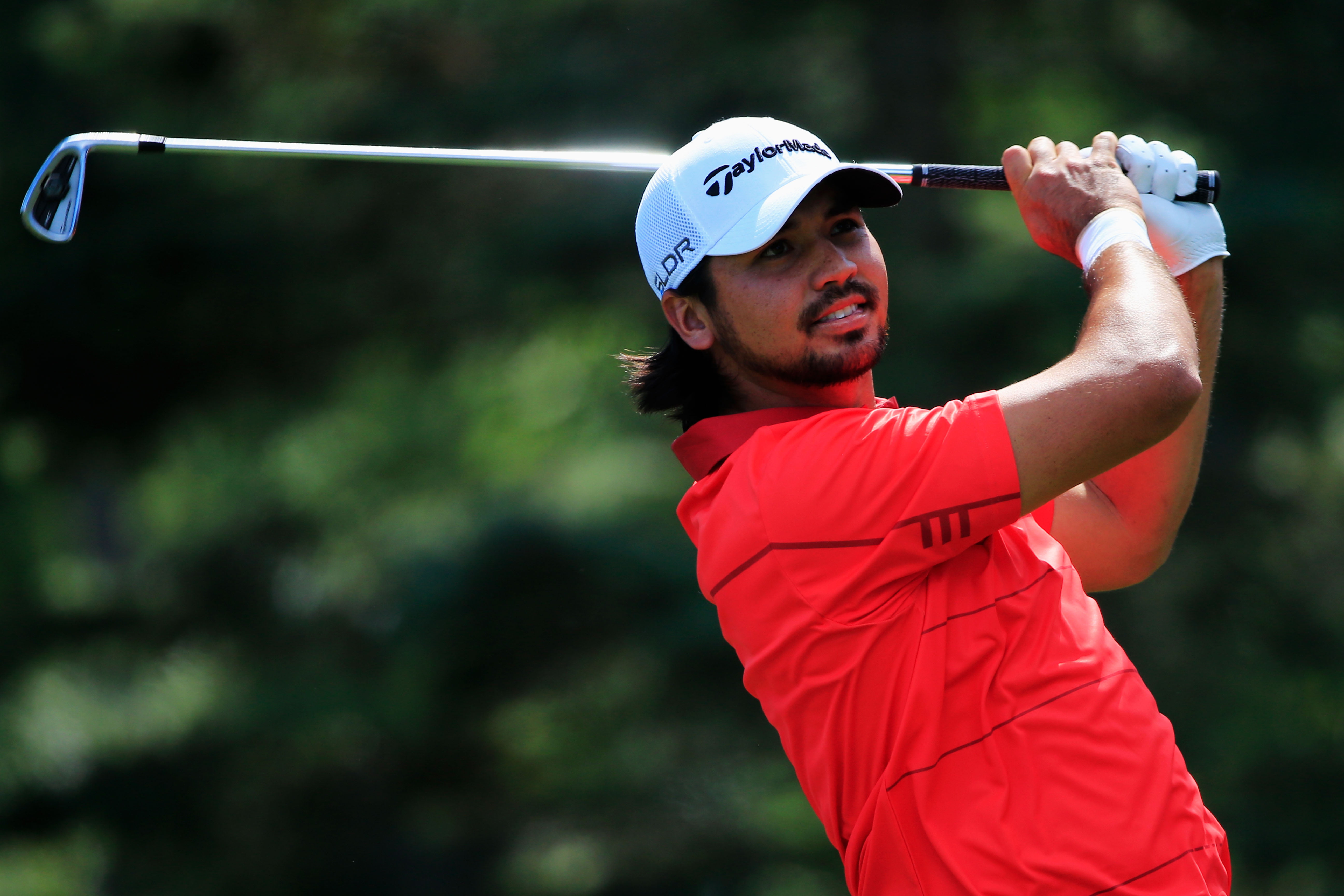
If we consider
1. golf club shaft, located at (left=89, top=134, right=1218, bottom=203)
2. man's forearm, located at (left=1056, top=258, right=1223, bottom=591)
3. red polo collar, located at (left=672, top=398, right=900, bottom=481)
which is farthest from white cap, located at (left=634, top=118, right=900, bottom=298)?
man's forearm, located at (left=1056, top=258, right=1223, bottom=591)

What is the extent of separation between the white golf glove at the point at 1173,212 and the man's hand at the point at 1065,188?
0.04 meters

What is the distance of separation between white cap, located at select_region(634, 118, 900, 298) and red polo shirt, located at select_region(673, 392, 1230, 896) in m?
0.32

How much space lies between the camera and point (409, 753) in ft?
17.9

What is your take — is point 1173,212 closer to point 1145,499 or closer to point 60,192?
point 1145,499

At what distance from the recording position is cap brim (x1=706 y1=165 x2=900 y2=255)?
1.95m

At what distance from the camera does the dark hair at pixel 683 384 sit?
2193mm

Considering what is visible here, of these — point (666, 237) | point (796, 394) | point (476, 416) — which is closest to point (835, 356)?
point (796, 394)

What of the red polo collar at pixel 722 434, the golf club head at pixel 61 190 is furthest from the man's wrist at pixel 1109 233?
the golf club head at pixel 61 190

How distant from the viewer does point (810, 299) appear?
1.98 metres

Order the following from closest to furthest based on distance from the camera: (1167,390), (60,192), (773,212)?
(1167,390), (773,212), (60,192)

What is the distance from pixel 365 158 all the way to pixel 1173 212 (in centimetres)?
128

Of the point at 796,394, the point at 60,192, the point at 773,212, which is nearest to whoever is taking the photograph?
the point at 773,212

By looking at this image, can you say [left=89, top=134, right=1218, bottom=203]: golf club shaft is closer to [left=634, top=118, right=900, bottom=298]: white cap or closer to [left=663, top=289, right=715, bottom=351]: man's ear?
[left=634, top=118, right=900, bottom=298]: white cap

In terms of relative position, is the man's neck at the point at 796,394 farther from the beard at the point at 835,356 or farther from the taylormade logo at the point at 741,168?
the taylormade logo at the point at 741,168
